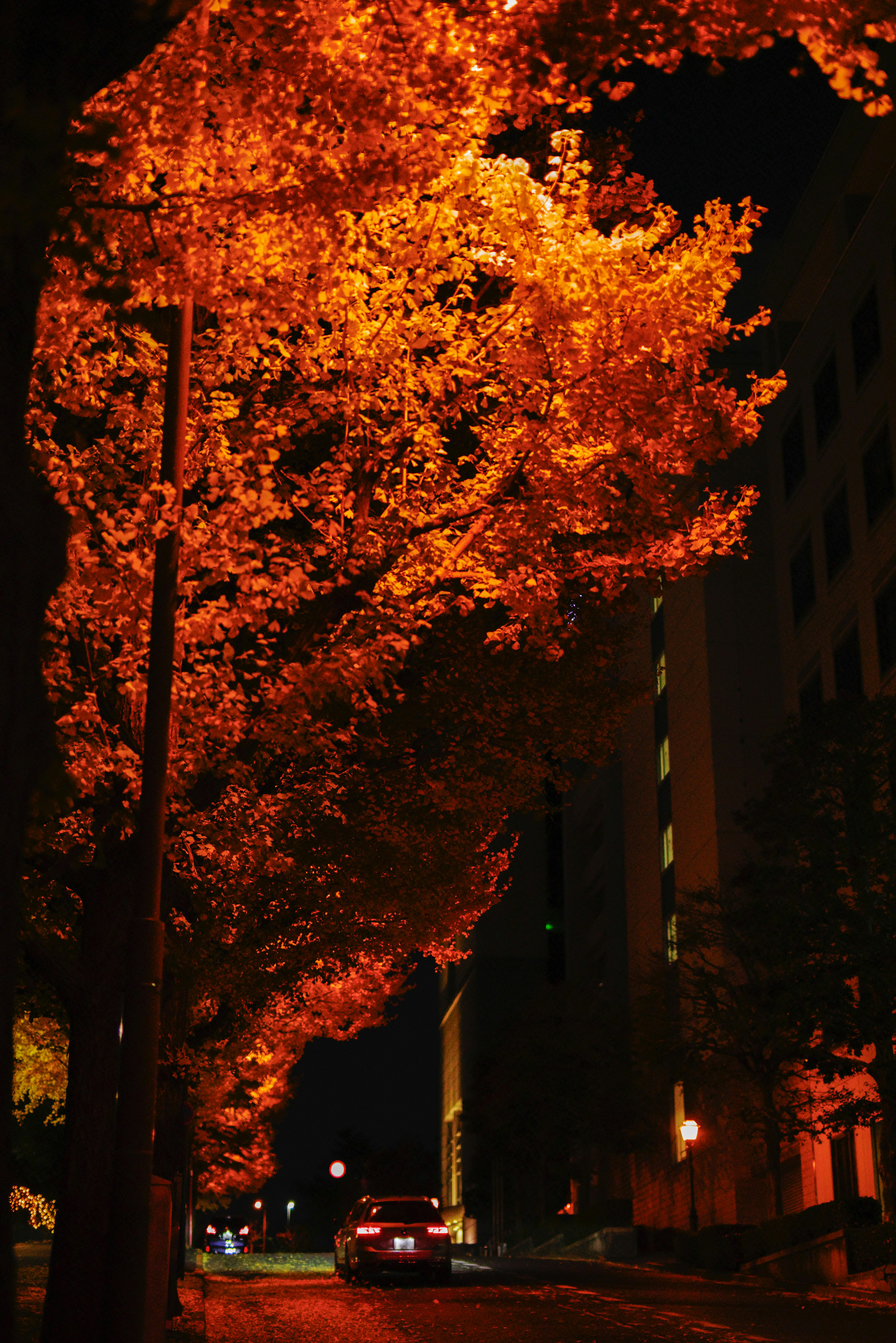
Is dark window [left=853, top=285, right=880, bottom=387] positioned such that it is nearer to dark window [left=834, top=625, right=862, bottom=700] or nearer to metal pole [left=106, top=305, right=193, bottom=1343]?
dark window [left=834, top=625, right=862, bottom=700]

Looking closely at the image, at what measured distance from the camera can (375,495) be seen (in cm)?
1160

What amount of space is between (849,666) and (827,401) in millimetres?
7551

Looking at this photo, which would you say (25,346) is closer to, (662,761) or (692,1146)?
(692,1146)

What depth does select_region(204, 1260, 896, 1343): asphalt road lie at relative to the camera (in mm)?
14500

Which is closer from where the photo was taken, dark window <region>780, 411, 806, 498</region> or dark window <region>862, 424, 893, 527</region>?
dark window <region>862, 424, 893, 527</region>

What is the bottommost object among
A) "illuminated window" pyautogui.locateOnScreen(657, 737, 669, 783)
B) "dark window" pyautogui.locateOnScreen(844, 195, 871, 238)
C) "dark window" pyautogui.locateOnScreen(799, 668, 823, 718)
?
"dark window" pyautogui.locateOnScreen(799, 668, 823, 718)

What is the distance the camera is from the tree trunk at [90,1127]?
38.8 feet

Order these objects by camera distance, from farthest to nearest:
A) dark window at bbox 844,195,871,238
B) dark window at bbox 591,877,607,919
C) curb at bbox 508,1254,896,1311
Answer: dark window at bbox 591,877,607,919 < dark window at bbox 844,195,871,238 < curb at bbox 508,1254,896,1311

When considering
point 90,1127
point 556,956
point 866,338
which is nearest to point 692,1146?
point 866,338

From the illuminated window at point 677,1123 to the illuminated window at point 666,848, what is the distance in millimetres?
8737

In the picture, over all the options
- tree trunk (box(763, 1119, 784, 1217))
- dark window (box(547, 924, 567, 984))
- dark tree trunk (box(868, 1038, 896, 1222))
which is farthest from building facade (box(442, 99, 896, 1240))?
dark window (box(547, 924, 567, 984))

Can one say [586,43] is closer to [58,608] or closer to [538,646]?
[58,608]

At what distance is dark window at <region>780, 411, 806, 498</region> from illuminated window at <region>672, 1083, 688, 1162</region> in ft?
73.1

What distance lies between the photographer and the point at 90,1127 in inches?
486
